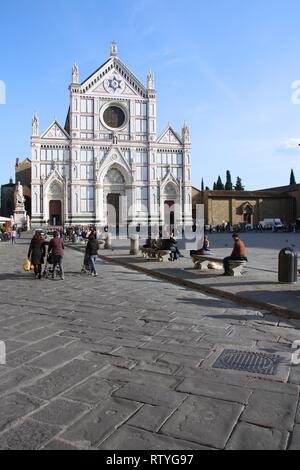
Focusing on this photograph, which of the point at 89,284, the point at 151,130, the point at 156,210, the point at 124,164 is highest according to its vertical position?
the point at 151,130

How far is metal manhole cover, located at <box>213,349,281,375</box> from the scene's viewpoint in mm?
4043

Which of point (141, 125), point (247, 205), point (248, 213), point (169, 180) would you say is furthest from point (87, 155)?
point (248, 213)

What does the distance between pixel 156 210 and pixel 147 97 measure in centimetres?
1467

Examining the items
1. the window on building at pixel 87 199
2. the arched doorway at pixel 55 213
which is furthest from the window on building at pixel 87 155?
the arched doorway at pixel 55 213

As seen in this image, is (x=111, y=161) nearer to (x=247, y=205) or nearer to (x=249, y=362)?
(x=247, y=205)

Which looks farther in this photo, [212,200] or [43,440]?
[212,200]

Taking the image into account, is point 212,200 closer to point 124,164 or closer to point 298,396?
point 124,164

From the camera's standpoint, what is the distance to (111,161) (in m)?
51.0

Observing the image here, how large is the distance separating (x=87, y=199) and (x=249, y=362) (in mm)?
47377

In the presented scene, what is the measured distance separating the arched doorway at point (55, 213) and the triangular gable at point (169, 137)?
15.5 metres

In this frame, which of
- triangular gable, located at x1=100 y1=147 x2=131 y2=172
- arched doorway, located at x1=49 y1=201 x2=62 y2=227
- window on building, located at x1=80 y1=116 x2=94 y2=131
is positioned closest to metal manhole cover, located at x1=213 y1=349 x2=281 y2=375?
arched doorway, located at x1=49 y1=201 x2=62 y2=227

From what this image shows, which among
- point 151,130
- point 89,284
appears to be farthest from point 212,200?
point 89,284

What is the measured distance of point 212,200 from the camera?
57438mm

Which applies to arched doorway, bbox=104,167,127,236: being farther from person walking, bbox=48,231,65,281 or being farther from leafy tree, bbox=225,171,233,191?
person walking, bbox=48,231,65,281
